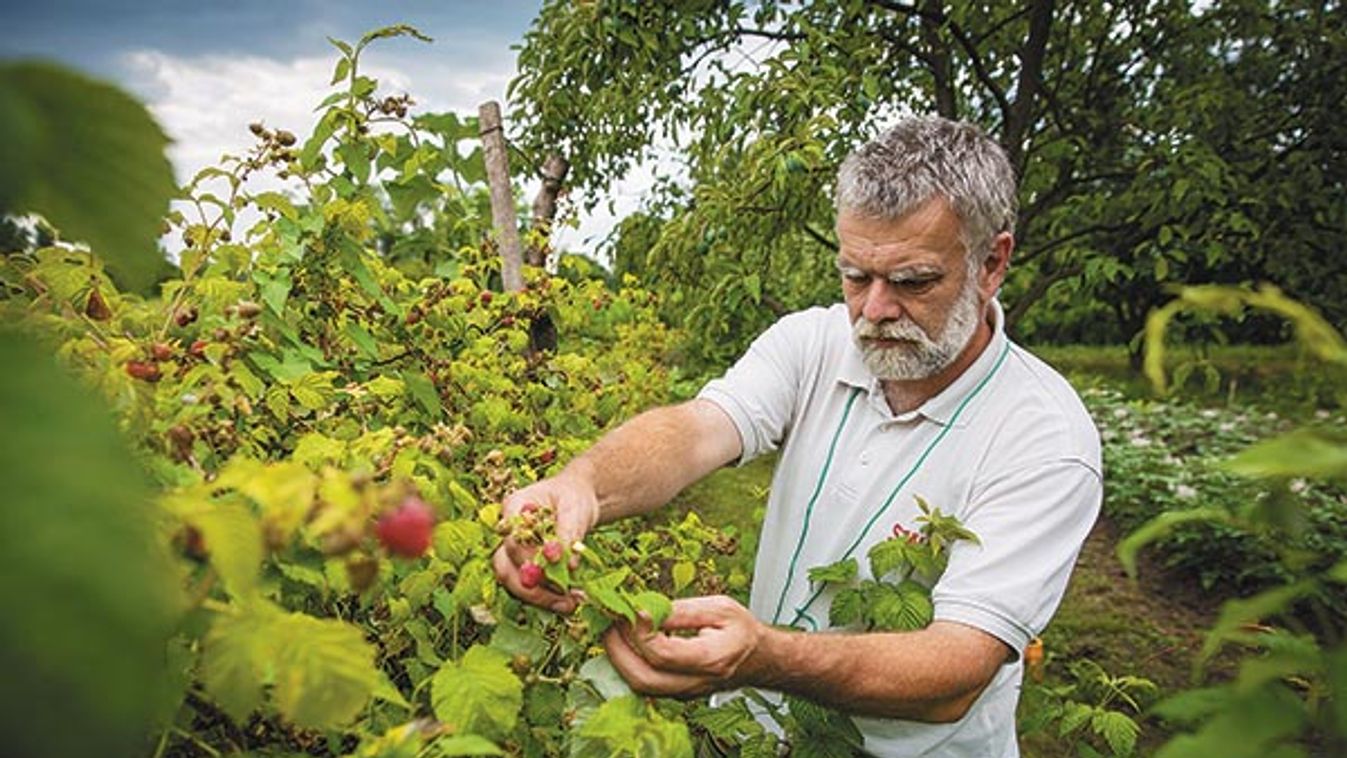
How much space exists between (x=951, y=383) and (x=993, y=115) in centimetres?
515

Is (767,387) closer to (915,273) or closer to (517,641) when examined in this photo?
(915,273)

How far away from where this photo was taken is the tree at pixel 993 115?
450 centimetres

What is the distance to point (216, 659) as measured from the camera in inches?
29.6

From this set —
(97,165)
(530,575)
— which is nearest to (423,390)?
(530,575)

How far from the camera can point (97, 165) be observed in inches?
19.3

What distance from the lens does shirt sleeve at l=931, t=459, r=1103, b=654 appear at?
1.83 meters

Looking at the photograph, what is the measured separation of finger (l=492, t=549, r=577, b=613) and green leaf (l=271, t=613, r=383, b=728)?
0.53 m

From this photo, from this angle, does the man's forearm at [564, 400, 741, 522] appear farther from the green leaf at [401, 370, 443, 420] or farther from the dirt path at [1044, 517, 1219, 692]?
the dirt path at [1044, 517, 1219, 692]

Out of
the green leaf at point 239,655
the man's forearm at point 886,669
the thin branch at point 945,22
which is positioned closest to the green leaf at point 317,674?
the green leaf at point 239,655

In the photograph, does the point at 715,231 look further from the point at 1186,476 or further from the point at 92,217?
the point at 1186,476

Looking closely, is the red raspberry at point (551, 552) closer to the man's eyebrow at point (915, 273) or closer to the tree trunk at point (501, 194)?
the man's eyebrow at point (915, 273)

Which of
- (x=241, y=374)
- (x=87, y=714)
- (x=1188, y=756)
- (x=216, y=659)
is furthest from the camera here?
(x=241, y=374)

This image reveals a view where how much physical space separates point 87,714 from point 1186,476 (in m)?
8.17

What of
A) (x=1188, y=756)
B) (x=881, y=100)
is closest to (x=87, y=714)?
(x=1188, y=756)
